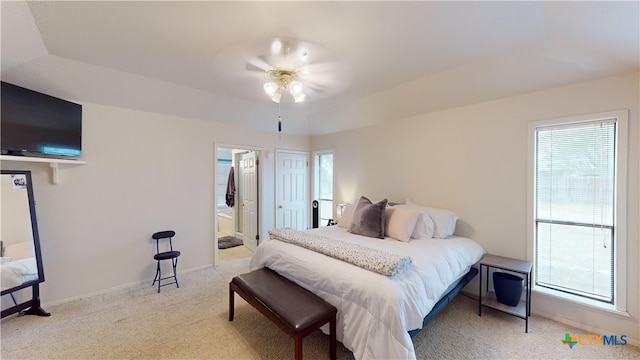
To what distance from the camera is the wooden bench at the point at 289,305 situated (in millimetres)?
1689

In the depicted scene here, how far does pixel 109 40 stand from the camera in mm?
2098

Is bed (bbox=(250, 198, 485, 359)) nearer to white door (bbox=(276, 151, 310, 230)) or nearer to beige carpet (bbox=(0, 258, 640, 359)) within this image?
beige carpet (bbox=(0, 258, 640, 359))

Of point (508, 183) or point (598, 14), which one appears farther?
point (508, 183)

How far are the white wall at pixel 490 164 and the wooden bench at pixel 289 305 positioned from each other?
7.50 ft

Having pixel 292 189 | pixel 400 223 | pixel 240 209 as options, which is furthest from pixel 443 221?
pixel 240 209

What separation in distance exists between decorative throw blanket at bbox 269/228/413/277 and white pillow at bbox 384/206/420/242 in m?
0.69

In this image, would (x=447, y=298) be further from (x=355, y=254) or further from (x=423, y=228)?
(x=355, y=254)

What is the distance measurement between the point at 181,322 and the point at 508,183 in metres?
3.88

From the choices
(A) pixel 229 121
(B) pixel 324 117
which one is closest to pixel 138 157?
(A) pixel 229 121

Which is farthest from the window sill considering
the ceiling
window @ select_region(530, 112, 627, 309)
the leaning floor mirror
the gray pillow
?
the leaning floor mirror

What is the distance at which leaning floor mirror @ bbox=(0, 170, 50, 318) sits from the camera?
2271 millimetres

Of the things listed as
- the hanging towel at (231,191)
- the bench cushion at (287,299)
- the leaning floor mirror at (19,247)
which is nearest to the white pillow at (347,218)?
the bench cushion at (287,299)

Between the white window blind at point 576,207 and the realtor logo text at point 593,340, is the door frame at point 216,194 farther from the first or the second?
the realtor logo text at point 593,340

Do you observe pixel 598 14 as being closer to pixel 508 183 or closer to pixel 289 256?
pixel 508 183
